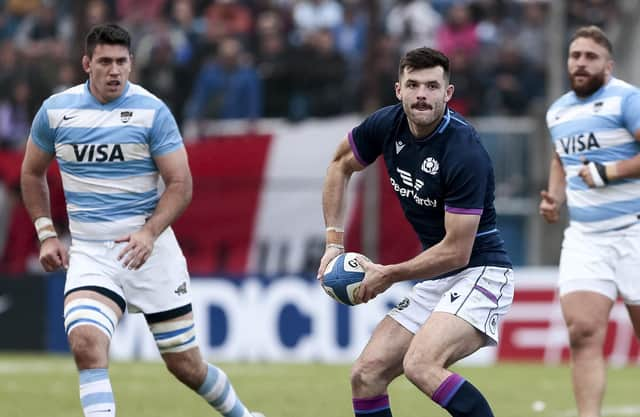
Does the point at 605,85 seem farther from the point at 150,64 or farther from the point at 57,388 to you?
the point at 150,64

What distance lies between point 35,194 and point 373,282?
245 centimetres

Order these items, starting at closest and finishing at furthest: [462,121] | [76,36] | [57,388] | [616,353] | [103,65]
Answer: [462,121]
[103,65]
[57,388]
[616,353]
[76,36]

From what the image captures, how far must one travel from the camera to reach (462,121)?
780 centimetres

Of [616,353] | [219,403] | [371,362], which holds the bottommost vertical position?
[616,353]

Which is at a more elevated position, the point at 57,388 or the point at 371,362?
the point at 371,362

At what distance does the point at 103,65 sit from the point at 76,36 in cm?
910

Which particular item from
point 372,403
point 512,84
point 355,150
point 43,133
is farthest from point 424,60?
point 512,84

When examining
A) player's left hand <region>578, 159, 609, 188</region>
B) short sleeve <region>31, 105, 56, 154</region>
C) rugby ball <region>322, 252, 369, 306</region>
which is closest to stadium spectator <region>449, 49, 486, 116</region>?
player's left hand <region>578, 159, 609, 188</region>

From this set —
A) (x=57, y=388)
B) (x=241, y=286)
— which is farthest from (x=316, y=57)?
(x=57, y=388)

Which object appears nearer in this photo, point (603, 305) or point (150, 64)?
point (603, 305)

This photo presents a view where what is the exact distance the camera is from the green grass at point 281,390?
37.4 ft

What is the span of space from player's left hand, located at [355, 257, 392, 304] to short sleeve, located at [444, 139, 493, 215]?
480mm

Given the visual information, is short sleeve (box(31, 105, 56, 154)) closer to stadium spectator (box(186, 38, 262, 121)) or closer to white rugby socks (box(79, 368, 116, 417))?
white rugby socks (box(79, 368, 116, 417))

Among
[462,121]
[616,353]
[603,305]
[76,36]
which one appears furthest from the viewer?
[76,36]
